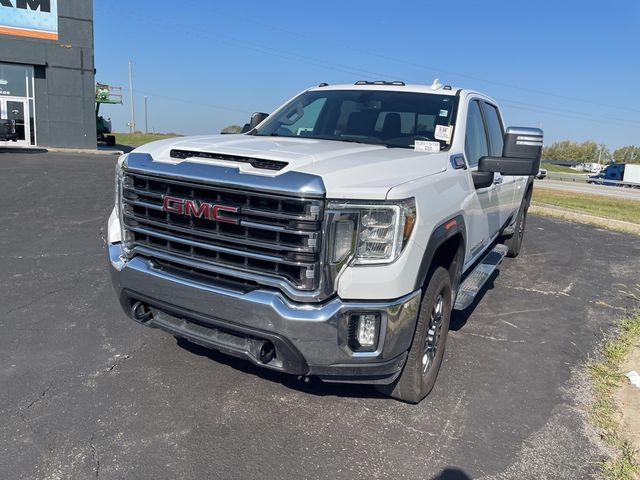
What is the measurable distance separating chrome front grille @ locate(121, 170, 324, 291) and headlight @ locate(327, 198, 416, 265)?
0.10 m

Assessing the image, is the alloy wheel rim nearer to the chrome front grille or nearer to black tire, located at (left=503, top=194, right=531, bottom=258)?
the chrome front grille

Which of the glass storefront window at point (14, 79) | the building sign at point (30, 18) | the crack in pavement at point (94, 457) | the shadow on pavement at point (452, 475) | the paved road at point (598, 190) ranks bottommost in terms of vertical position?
the paved road at point (598, 190)

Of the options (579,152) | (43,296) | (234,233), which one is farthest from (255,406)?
(579,152)

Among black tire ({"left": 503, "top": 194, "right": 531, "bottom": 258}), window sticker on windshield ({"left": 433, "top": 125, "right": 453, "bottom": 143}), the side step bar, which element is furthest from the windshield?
black tire ({"left": 503, "top": 194, "right": 531, "bottom": 258})

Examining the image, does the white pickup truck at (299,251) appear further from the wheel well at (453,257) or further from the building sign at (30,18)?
the building sign at (30,18)

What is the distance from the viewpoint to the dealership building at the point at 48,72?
23266mm

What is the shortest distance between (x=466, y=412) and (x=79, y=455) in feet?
7.37

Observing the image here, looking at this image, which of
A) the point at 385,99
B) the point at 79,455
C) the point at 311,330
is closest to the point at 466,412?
the point at 311,330

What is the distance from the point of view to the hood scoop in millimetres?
2768

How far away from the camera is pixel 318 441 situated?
9.50 feet

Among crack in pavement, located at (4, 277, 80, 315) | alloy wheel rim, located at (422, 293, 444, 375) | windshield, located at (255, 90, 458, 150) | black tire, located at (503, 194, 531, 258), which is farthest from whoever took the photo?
black tire, located at (503, 194, 531, 258)

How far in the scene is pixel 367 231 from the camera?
263cm

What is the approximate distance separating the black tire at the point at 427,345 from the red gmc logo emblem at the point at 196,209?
1.25 metres

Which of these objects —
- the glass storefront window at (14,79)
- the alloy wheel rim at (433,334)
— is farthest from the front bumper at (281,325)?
the glass storefront window at (14,79)
